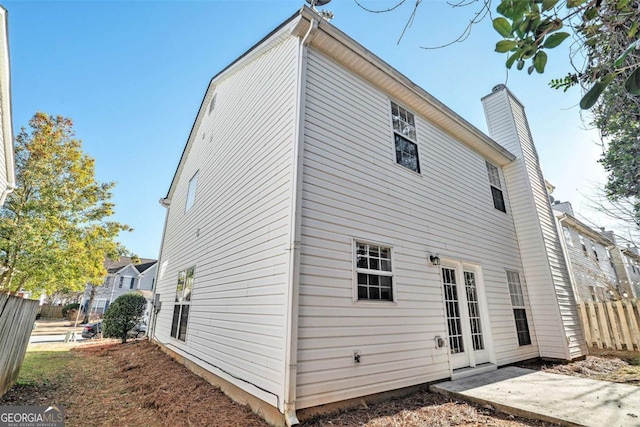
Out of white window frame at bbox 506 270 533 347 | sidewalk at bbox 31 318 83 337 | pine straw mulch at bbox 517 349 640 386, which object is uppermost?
white window frame at bbox 506 270 533 347

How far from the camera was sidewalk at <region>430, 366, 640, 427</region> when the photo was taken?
3.46m

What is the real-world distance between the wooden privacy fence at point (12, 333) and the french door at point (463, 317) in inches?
299

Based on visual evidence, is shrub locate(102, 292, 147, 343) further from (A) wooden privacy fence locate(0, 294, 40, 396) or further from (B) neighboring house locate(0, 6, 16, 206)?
(A) wooden privacy fence locate(0, 294, 40, 396)

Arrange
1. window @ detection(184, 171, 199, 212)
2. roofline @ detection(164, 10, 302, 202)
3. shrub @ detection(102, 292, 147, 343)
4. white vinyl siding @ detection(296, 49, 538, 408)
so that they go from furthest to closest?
shrub @ detection(102, 292, 147, 343), window @ detection(184, 171, 199, 212), roofline @ detection(164, 10, 302, 202), white vinyl siding @ detection(296, 49, 538, 408)

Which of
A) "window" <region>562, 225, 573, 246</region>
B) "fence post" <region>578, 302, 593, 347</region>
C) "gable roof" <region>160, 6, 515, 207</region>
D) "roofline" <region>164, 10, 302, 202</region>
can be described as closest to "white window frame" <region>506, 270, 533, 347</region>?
"fence post" <region>578, 302, 593, 347</region>

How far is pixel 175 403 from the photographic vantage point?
453 centimetres

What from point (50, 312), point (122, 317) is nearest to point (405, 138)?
point (122, 317)

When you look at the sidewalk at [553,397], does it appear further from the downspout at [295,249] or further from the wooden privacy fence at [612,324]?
the wooden privacy fence at [612,324]

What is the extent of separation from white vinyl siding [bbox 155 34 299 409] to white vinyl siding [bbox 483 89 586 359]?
24.6 feet

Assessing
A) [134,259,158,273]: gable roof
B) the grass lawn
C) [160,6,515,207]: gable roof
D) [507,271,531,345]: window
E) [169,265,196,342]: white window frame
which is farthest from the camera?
[134,259,158,273]: gable roof

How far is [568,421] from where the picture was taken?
3.32m

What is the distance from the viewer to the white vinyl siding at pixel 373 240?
400 cm

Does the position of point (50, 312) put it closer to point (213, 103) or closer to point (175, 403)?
point (213, 103)

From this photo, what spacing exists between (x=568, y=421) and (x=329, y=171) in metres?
4.42
